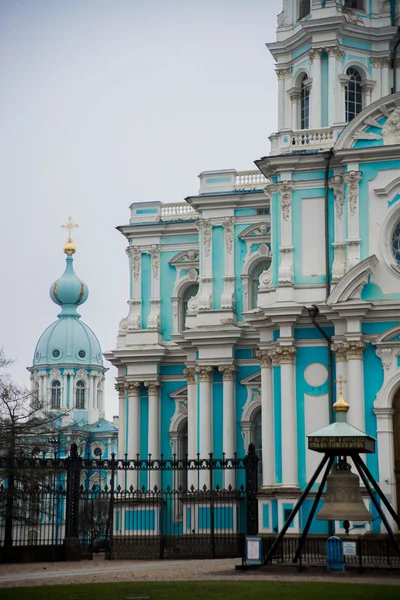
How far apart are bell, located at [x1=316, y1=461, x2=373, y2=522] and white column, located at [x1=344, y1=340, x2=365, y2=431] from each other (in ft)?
32.2

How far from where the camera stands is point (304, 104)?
153 feet

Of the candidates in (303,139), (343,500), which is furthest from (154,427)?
(343,500)

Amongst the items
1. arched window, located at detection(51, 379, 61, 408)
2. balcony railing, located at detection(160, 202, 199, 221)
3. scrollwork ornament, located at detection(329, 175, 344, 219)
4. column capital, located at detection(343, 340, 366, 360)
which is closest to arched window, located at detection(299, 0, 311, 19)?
scrollwork ornament, located at detection(329, 175, 344, 219)

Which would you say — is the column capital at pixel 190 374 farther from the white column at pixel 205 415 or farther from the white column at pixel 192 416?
the white column at pixel 205 415

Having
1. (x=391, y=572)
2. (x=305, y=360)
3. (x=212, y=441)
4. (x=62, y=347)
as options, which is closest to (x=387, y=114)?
(x=305, y=360)

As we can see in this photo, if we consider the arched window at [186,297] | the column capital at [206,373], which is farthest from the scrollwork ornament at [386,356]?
the arched window at [186,297]

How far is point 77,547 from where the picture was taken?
3491 cm

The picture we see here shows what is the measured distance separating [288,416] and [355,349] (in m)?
3.17

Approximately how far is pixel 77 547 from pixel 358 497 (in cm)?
1034

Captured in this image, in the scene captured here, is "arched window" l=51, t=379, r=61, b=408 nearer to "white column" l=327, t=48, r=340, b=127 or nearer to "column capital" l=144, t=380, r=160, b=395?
"column capital" l=144, t=380, r=160, b=395

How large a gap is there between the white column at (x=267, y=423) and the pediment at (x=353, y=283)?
3.54 metres

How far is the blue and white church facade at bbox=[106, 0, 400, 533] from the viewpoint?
128ft

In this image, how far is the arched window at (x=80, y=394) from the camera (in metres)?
105

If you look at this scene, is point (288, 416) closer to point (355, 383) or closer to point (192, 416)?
point (355, 383)
